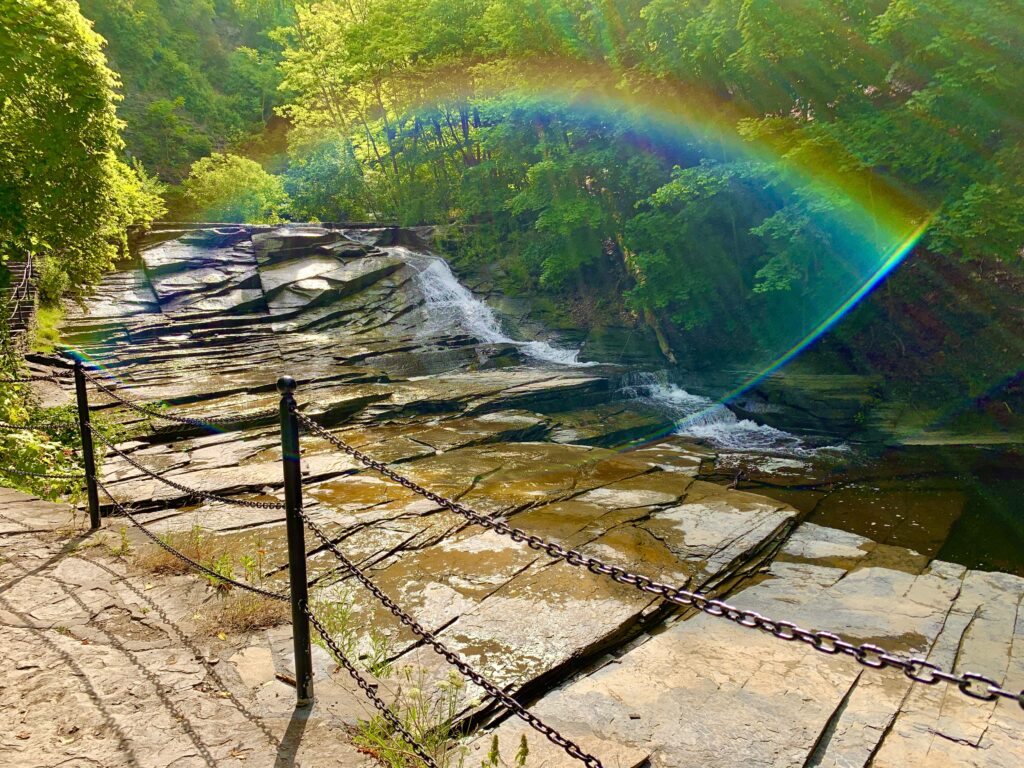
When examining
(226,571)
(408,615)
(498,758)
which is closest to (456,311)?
(226,571)

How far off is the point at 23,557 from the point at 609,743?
412cm

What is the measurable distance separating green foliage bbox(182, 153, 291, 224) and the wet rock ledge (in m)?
14.1

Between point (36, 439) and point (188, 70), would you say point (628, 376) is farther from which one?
point (188, 70)

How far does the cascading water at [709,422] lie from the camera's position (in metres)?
11.2

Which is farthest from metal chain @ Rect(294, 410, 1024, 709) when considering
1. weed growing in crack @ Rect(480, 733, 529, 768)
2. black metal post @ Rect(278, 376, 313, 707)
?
black metal post @ Rect(278, 376, 313, 707)

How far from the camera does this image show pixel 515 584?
192 inches

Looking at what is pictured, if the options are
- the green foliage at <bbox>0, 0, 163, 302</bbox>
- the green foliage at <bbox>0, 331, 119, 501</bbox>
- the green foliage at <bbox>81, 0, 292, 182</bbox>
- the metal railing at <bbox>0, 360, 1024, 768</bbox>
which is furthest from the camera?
the green foliage at <bbox>81, 0, 292, 182</bbox>

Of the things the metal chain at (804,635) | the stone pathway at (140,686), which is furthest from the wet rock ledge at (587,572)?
the metal chain at (804,635)

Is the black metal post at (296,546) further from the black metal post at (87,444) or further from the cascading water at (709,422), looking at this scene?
the cascading water at (709,422)

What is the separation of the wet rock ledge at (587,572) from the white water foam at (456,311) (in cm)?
364

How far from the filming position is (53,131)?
912cm

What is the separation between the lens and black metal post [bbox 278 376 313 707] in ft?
8.82

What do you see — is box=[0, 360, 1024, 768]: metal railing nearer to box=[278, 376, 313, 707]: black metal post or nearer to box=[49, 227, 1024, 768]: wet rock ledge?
box=[278, 376, 313, 707]: black metal post

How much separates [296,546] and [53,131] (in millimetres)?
9793
